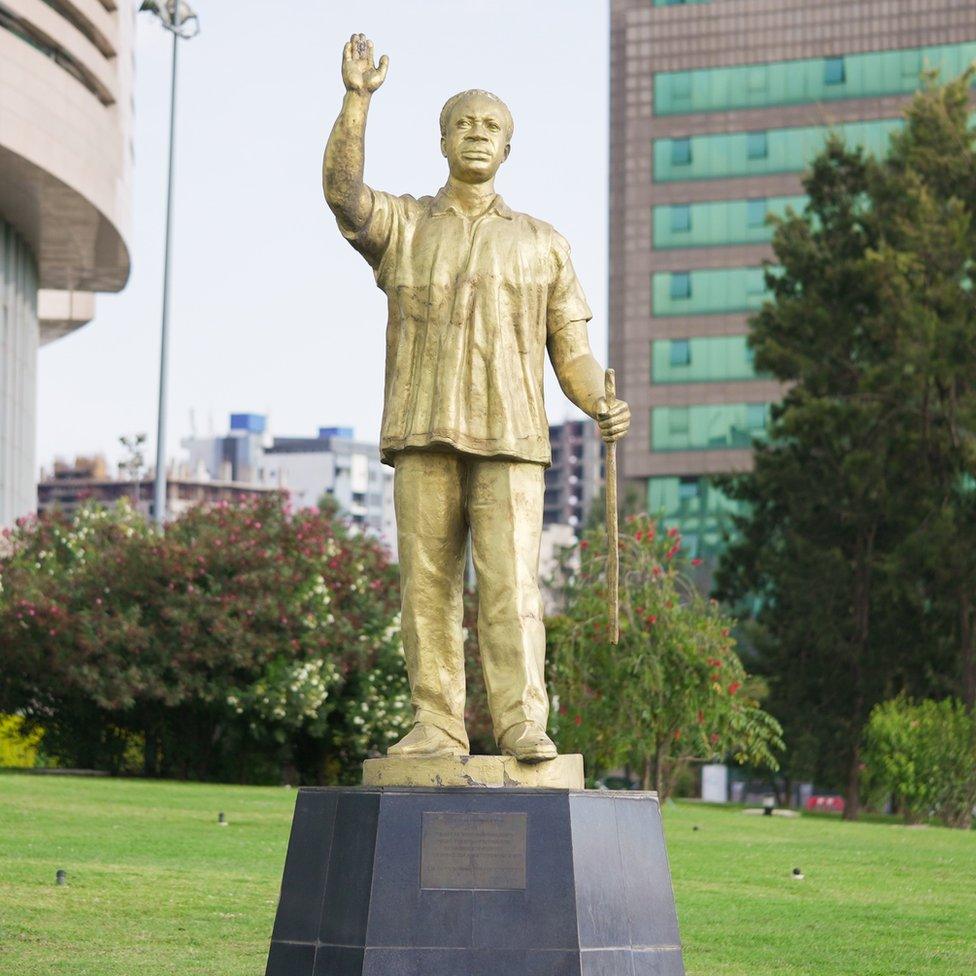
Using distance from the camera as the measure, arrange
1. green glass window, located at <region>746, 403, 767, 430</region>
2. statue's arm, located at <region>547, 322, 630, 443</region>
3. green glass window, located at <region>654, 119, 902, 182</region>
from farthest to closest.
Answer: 1. green glass window, located at <region>654, 119, 902, 182</region>
2. green glass window, located at <region>746, 403, 767, 430</region>
3. statue's arm, located at <region>547, 322, 630, 443</region>

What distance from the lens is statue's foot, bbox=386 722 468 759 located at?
777 cm

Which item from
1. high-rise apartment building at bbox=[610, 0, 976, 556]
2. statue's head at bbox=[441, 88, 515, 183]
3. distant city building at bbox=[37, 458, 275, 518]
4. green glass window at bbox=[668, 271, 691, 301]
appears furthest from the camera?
distant city building at bbox=[37, 458, 275, 518]

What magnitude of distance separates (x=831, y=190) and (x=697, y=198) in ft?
83.9

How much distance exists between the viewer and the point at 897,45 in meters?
59.9

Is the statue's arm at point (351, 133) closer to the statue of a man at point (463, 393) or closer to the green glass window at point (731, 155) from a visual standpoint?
the statue of a man at point (463, 393)

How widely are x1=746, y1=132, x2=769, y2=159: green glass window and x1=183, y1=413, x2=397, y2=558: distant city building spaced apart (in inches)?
3002

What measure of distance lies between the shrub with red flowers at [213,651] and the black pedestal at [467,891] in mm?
19028

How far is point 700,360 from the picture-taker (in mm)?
61781

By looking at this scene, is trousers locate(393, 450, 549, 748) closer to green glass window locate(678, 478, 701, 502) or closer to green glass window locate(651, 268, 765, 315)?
green glass window locate(678, 478, 701, 502)

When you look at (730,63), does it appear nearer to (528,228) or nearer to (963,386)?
(963,386)

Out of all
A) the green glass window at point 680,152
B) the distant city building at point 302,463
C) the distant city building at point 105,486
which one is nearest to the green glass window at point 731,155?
the green glass window at point 680,152

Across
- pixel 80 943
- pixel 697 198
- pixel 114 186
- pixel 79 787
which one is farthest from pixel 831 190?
pixel 80 943

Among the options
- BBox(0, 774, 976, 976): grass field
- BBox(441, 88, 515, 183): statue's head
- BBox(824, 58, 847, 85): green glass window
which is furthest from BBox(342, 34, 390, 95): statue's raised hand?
BBox(824, 58, 847, 85): green glass window

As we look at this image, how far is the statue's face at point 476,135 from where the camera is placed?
8.14m
